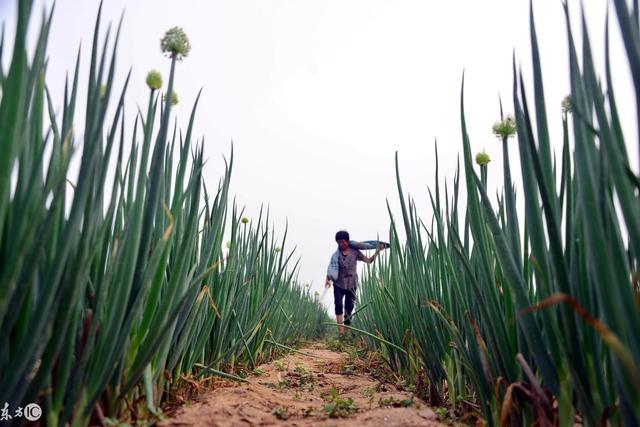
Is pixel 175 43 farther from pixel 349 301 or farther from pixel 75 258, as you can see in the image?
pixel 349 301

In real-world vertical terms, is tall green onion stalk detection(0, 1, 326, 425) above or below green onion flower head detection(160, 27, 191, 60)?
below

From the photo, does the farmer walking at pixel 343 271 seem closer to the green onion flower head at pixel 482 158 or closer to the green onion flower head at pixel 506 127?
the green onion flower head at pixel 482 158

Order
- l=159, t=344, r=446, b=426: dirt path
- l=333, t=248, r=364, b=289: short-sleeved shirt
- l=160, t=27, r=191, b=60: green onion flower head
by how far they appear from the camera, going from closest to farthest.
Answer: l=160, t=27, r=191, b=60: green onion flower head < l=159, t=344, r=446, b=426: dirt path < l=333, t=248, r=364, b=289: short-sleeved shirt

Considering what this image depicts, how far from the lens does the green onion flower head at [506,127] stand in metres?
0.90

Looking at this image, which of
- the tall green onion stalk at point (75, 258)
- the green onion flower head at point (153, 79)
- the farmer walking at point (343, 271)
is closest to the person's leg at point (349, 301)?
the farmer walking at point (343, 271)

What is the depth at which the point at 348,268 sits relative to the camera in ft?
17.0

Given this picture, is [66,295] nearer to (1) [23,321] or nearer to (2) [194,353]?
(1) [23,321]

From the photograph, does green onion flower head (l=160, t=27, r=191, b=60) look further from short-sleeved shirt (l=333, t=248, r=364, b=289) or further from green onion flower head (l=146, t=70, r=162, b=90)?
short-sleeved shirt (l=333, t=248, r=364, b=289)

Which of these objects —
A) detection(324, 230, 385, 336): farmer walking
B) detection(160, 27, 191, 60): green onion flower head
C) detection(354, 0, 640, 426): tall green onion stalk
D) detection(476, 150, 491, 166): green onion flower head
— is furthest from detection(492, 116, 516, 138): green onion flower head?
detection(324, 230, 385, 336): farmer walking

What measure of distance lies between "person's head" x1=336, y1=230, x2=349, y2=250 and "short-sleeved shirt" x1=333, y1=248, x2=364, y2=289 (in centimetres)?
6

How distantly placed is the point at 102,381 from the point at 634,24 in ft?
2.90

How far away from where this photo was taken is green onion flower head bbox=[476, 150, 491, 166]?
106 cm

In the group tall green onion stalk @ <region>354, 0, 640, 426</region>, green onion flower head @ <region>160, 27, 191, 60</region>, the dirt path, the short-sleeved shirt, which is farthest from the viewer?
the short-sleeved shirt

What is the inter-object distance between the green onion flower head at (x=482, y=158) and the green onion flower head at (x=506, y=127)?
15 cm
